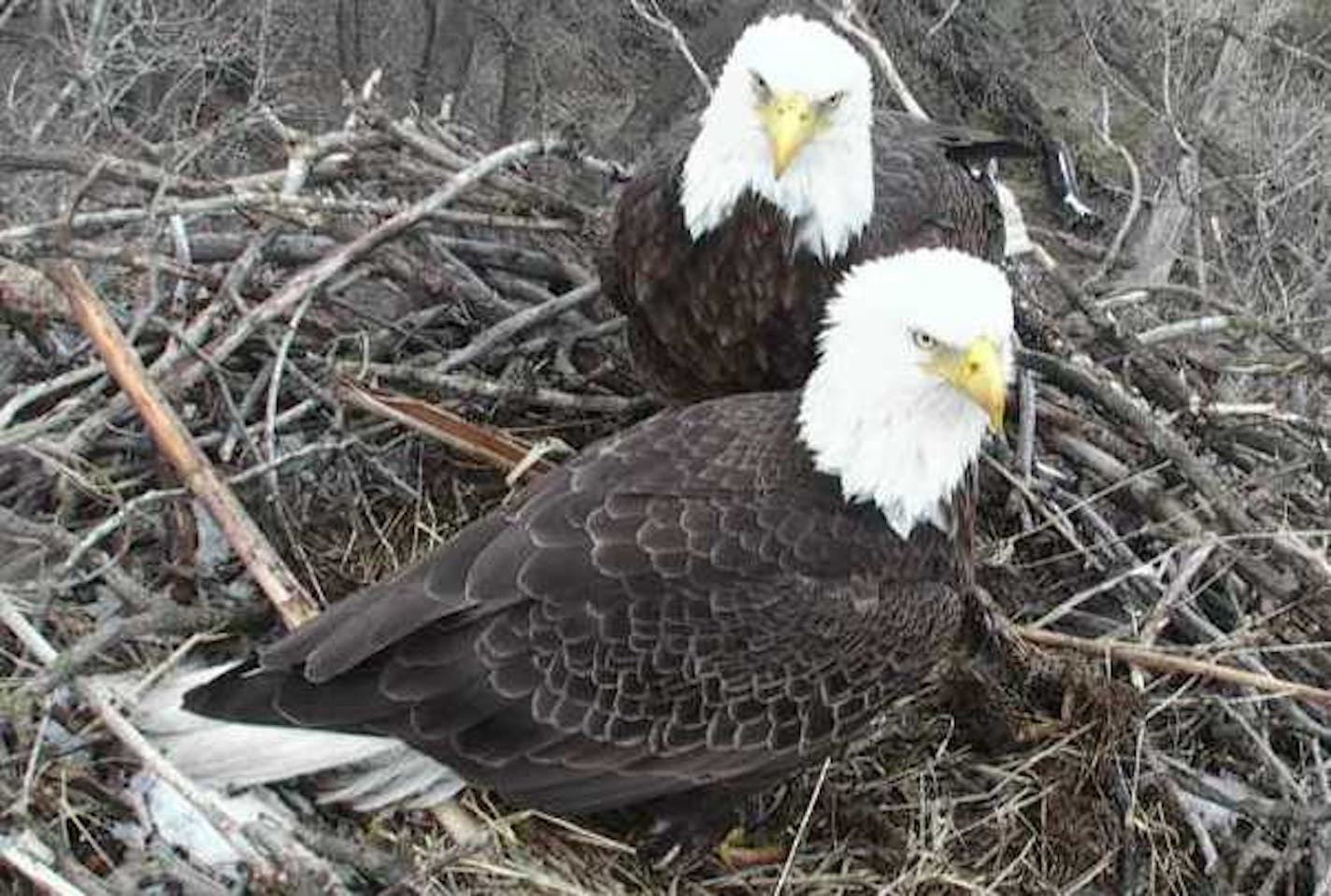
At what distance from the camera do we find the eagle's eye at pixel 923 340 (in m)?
3.06

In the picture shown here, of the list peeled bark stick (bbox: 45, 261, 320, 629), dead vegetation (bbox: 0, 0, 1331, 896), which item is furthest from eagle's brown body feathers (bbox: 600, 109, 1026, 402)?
peeled bark stick (bbox: 45, 261, 320, 629)

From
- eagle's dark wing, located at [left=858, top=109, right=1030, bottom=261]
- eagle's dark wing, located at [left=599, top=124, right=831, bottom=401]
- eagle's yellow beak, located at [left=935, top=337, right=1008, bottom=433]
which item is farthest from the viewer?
eagle's dark wing, located at [left=858, top=109, right=1030, bottom=261]

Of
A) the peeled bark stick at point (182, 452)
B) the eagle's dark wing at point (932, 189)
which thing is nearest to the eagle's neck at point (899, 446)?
the eagle's dark wing at point (932, 189)

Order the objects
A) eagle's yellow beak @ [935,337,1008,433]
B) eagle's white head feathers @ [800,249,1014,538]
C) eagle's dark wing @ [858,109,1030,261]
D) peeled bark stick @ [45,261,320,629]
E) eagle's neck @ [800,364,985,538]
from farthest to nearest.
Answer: eagle's dark wing @ [858,109,1030,261]
peeled bark stick @ [45,261,320,629]
eagle's neck @ [800,364,985,538]
eagle's white head feathers @ [800,249,1014,538]
eagle's yellow beak @ [935,337,1008,433]

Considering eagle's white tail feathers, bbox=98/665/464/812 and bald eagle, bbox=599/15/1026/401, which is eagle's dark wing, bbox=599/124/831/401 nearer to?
bald eagle, bbox=599/15/1026/401

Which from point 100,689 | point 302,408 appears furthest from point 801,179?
point 100,689

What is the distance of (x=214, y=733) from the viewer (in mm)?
2984

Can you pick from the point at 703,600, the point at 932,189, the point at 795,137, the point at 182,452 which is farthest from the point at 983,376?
the point at 182,452

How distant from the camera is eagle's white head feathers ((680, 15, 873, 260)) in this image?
356 cm

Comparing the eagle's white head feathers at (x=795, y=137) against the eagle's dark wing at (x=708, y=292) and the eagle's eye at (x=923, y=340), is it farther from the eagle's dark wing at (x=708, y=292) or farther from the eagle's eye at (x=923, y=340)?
the eagle's eye at (x=923, y=340)

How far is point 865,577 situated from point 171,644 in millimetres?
1361

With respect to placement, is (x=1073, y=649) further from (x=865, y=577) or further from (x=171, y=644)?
(x=171, y=644)

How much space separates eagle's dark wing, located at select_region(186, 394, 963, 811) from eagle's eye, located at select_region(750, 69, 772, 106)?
97 centimetres

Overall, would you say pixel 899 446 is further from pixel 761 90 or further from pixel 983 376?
pixel 761 90
